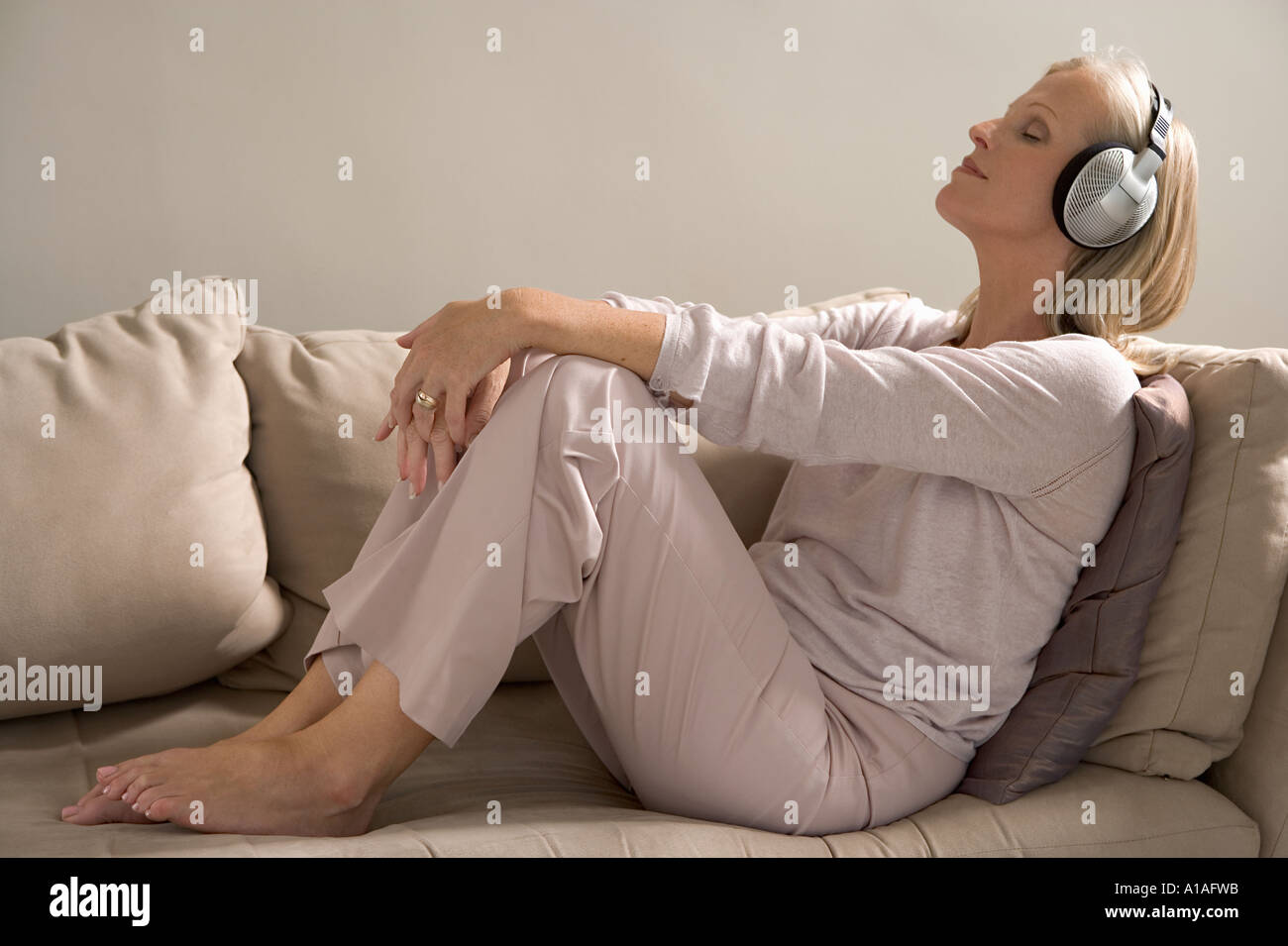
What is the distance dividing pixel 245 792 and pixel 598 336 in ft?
1.69

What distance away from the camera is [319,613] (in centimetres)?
142

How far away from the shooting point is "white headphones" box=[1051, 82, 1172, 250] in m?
1.17

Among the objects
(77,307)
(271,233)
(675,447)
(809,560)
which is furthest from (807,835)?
(77,307)

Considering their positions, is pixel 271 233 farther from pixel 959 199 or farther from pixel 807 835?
pixel 807 835

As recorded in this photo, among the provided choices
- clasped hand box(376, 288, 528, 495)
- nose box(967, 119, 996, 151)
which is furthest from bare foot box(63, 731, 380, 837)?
nose box(967, 119, 996, 151)

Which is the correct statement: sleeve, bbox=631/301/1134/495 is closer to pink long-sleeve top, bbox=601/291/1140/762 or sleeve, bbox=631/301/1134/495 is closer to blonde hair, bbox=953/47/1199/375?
pink long-sleeve top, bbox=601/291/1140/762

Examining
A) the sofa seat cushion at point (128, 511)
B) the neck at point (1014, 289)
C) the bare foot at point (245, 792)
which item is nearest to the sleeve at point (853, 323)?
the neck at point (1014, 289)

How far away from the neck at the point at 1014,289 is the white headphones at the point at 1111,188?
0.05m

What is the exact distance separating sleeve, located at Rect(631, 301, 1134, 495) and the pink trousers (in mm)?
60

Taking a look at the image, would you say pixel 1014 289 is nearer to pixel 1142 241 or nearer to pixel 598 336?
pixel 1142 241

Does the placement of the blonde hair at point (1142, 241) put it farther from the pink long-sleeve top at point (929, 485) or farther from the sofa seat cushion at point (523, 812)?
the sofa seat cushion at point (523, 812)

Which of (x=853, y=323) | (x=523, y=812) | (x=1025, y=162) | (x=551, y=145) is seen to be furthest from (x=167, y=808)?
(x=551, y=145)

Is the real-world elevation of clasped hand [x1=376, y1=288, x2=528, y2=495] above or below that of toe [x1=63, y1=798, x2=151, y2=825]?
above

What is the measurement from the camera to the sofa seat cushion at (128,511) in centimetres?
123
